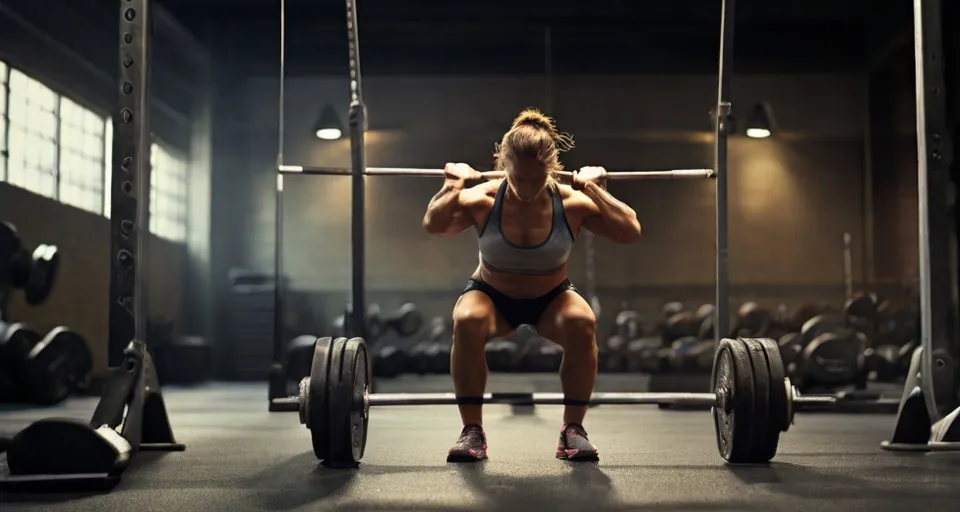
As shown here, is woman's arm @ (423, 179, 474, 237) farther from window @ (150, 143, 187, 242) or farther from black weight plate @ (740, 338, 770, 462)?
window @ (150, 143, 187, 242)

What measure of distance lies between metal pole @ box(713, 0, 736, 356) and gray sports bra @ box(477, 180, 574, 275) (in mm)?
442

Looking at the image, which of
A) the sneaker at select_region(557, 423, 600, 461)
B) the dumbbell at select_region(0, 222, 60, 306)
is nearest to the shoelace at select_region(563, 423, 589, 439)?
the sneaker at select_region(557, 423, 600, 461)

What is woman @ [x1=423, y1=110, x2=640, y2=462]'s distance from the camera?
7.17ft

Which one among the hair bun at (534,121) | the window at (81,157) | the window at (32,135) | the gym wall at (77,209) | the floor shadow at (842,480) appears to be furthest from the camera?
the window at (81,157)

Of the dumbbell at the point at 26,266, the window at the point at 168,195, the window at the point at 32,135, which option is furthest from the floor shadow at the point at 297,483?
the window at the point at 168,195

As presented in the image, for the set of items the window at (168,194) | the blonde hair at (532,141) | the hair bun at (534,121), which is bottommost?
the blonde hair at (532,141)

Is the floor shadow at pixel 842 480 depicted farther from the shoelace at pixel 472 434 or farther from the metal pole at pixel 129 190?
the metal pole at pixel 129 190

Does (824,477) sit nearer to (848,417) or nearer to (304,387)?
(304,387)

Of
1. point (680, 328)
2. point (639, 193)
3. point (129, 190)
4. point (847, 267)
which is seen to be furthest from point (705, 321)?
point (129, 190)

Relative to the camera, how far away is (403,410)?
168 inches

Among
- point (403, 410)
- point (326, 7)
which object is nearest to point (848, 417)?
point (403, 410)

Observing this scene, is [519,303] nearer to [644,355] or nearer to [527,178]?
[527,178]

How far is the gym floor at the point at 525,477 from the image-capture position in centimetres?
165

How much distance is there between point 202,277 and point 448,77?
2.66 metres
